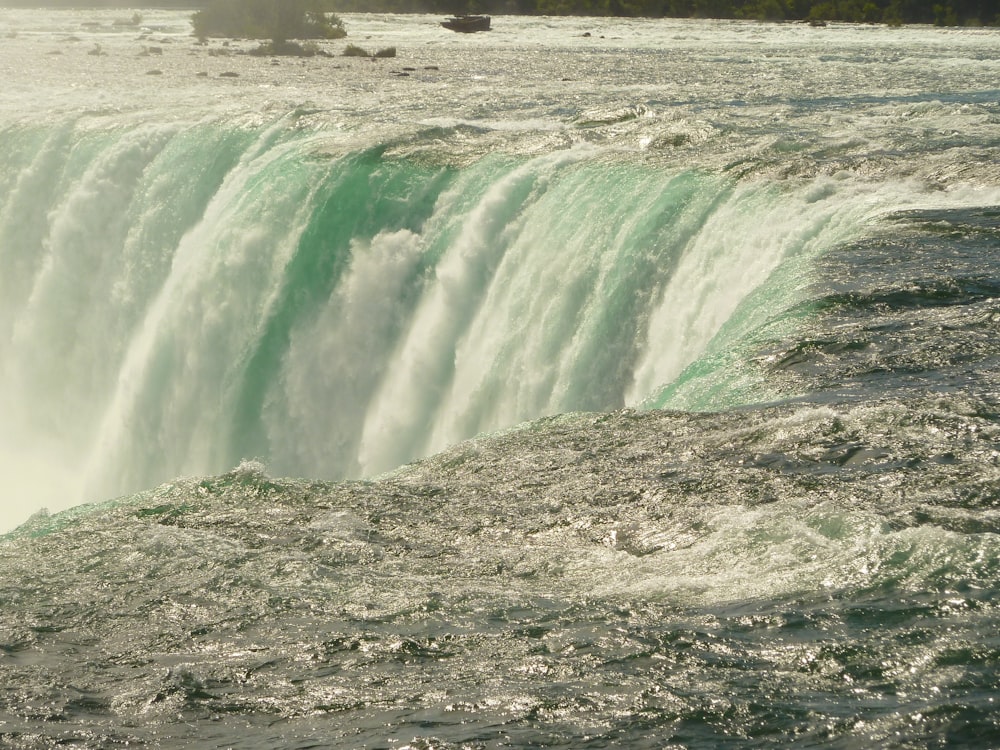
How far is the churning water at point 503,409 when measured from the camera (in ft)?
21.6

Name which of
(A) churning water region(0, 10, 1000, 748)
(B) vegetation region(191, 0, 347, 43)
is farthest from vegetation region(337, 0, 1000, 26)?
(A) churning water region(0, 10, 1000, 748)

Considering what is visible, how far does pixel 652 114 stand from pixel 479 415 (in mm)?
7564

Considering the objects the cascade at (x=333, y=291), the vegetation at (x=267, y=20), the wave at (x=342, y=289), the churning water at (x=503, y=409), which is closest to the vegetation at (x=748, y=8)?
the vegetation at (x=267, y=20)

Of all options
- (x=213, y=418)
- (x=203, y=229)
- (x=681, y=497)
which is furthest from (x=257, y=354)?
(x=681, y=497)

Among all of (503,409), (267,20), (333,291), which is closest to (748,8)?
(267,20)

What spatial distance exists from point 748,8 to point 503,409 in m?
43.6

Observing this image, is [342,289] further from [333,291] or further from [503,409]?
[503,409]

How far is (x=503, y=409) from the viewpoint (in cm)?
1423

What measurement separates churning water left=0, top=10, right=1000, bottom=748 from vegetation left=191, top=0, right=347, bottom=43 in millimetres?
15535

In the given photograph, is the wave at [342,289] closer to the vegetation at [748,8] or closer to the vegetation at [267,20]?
the vegetation at [267,20]

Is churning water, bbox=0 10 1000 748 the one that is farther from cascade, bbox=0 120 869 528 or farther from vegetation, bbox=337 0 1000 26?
vegetation, bbox=337 0 1000 26

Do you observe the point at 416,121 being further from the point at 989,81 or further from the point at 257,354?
the point at 989,81

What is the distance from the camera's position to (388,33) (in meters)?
47.7

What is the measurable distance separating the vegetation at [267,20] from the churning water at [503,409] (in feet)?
51.0
